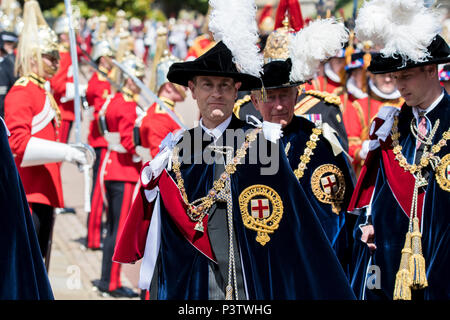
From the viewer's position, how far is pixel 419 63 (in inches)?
178

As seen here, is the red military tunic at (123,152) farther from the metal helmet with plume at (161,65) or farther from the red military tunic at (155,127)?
the red military tunic at (155,127)

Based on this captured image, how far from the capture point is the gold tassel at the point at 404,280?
446cm

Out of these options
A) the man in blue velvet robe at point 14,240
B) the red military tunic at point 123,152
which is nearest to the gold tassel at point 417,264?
the man in blue velvet robe at point 14,240

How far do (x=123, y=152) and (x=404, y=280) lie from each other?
3892 mm

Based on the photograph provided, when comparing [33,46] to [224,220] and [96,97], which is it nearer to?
[224,220]

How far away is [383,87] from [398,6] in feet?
10.9

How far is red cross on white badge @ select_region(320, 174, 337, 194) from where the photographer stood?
17.4 ft

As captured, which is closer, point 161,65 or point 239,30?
point 239,30

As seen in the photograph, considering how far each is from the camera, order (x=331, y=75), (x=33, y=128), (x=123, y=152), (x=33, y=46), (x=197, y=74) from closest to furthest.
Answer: (x=197, y=74)
(x=33, y=128)
(x=33, y=46)
(x=123, y=152)
(x=331, y=75)

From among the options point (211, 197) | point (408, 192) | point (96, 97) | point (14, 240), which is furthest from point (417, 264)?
point (96, 97)

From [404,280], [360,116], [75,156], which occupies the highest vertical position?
[360,116]

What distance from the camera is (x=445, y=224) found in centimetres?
451
